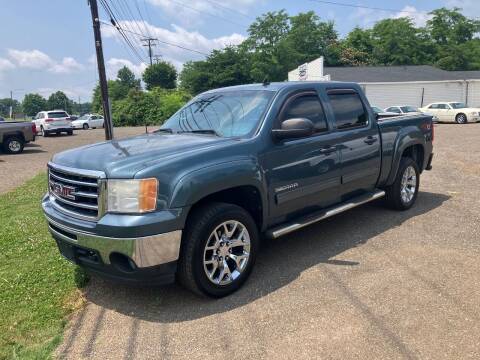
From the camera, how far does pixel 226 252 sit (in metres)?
4.05

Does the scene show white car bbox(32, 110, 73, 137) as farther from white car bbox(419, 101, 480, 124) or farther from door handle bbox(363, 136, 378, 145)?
door handle bbox(363, 136, 378, 145)

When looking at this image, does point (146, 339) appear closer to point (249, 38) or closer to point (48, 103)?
point (249, 38)

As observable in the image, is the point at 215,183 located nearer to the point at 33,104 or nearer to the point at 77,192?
the point at 77,192

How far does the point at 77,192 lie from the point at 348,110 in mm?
3395

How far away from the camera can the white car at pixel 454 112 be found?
96.0ft

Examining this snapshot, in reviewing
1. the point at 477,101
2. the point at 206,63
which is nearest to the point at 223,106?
the point at 477,101

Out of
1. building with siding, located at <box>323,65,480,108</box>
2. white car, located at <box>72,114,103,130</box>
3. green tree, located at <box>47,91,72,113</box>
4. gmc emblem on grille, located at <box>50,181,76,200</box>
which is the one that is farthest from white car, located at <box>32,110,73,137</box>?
green tree, located at <box>47,91,72,113</box>

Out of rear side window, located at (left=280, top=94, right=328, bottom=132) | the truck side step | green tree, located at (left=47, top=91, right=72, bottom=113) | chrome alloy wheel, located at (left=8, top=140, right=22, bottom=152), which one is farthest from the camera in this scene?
green tree, located at (left=47, top=91, right=72, bottom=113)

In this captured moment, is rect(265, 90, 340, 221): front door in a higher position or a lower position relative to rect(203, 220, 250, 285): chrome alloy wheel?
higher

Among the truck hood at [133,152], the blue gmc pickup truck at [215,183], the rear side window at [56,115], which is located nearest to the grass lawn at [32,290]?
the blue gmc pickup truck at [215,183]

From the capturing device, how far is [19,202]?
841cm

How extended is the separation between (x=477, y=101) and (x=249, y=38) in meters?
40.0

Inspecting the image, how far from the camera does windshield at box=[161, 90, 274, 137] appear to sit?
15.0 feet

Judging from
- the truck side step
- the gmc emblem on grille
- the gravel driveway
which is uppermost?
the gmc emblem on grille
